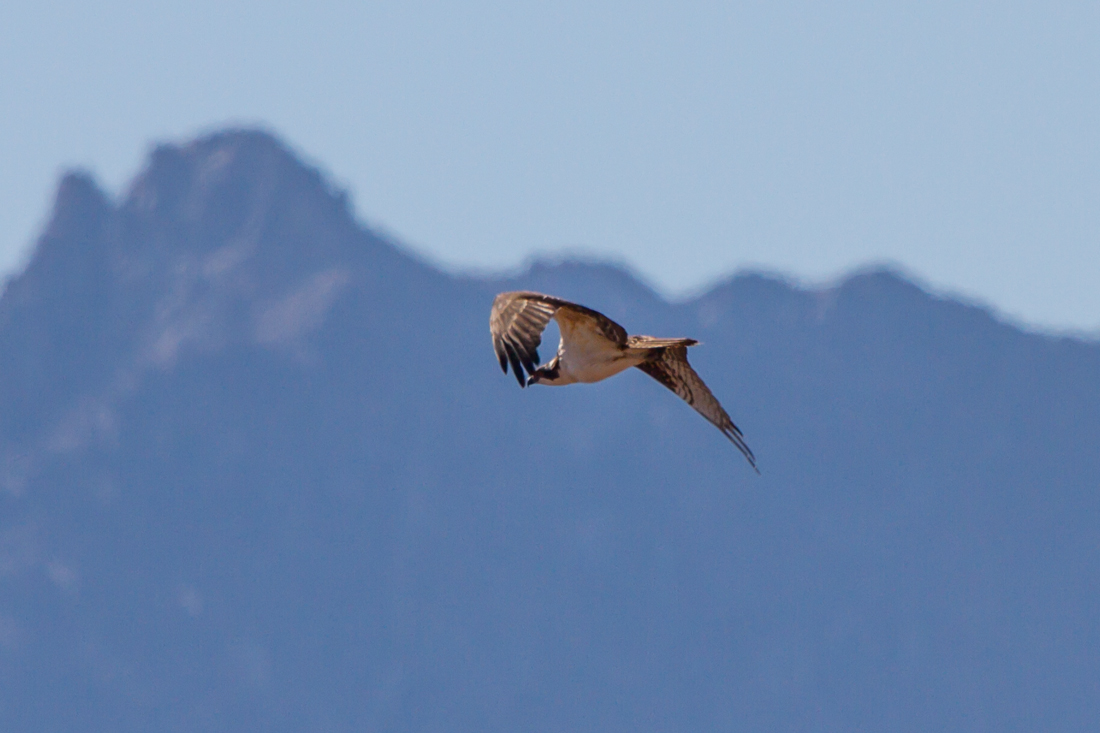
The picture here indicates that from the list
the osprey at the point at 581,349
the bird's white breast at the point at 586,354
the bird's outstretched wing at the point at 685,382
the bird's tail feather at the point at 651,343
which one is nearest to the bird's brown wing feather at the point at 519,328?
the osprey at the point at 581,349

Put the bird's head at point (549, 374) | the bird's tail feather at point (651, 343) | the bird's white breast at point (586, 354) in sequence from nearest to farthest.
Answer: the bird's tail feather at point (651, 343), the bird's white breast at point (586, 354), the bird's head at point (549, 374)

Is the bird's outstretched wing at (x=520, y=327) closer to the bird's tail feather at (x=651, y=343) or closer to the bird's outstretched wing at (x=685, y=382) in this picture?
the bird's tail feather at (x=651, y=343)

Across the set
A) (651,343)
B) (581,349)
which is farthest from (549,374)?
(651,343)

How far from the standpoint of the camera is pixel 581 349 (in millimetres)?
15203

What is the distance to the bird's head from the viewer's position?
15188mm

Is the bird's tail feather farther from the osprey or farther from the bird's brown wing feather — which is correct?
the bird's brown wing feather

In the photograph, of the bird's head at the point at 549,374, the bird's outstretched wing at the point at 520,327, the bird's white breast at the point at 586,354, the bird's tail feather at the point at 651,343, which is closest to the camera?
the bird's outstretched wing at the point at 520,327

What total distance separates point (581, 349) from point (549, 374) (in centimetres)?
39

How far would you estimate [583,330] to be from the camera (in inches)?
586

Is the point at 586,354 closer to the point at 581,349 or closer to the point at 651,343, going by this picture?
the point at 581,349

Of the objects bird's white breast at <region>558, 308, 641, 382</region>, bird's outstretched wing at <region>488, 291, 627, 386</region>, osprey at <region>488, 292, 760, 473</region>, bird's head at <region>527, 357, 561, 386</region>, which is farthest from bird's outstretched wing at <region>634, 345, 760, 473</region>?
bird's outstretched wing at <region>488, 291, 627, 386</region>

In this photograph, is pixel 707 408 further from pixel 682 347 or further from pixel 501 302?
pixel 501 302

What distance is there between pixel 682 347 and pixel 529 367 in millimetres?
2906

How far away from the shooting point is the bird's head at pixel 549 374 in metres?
15.2
